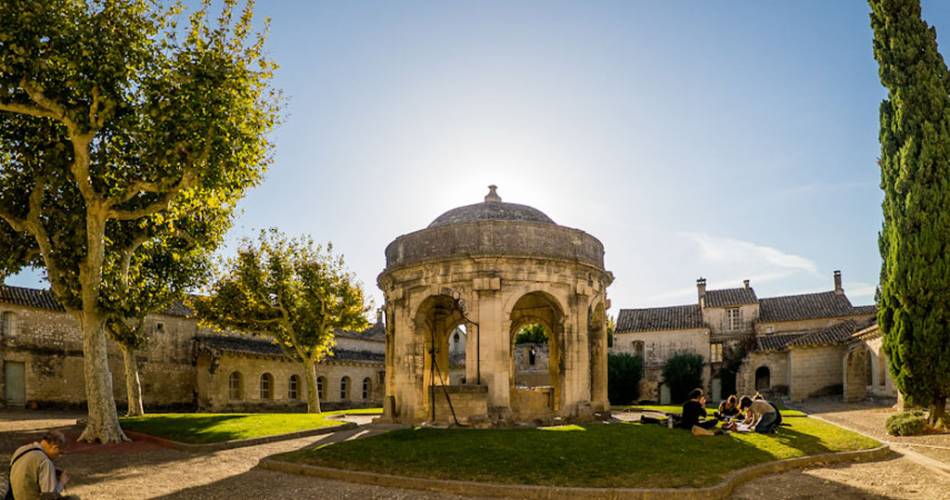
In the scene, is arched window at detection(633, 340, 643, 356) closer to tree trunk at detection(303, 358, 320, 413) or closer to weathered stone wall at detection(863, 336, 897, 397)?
weathered stone wall at detection(863, 336, 897, 397)

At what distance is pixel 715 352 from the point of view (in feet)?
165

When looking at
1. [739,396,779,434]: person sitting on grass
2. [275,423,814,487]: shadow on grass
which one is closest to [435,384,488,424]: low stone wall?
[275,423,814,487]: shadow on grass

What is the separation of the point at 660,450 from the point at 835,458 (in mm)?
3685

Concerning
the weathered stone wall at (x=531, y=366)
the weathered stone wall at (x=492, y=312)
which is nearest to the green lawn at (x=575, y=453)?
the weathered stone wall at (x=492, y=312)

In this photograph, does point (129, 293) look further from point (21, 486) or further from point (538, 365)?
point (538, 365)

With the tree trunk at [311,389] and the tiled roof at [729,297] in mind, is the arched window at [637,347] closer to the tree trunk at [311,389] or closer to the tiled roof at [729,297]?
the tiled roof at [729,297]

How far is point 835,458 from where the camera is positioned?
43.7 ft

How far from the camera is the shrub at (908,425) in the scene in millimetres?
17766

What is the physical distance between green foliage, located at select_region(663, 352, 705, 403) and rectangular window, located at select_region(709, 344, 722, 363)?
68.1 inches

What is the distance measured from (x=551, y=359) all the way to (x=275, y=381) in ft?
74.6

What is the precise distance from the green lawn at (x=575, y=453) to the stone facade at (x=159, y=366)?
25.8m

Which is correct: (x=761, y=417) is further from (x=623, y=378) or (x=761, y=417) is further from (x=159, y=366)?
(x=159, y=366)

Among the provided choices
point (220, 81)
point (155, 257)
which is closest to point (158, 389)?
point (155, 257)

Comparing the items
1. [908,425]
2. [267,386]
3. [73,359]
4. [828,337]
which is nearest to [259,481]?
[908,425]
